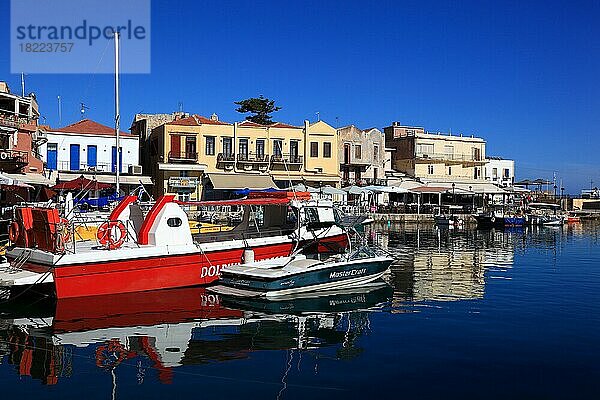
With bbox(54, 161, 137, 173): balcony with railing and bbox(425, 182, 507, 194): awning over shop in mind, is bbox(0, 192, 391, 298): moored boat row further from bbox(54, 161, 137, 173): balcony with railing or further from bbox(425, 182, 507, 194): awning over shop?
bbox(425, 182, 507, 194): awning over shop

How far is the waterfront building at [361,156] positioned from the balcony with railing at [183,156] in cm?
1633

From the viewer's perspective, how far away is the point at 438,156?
6950 centimetres

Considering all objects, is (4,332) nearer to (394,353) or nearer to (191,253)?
(191,253)

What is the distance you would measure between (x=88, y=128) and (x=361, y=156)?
2668 centimetres

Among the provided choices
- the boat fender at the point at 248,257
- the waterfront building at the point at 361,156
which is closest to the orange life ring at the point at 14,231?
the boat fender at the point at 248,257

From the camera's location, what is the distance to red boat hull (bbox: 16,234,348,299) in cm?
1608

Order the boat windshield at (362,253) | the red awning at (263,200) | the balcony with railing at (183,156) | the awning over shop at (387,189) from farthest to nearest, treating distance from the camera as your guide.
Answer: the awning over shop at (387,189)
the balcony with railing at (183,156)
the boat windshield at (362,253)
the red awning at (263,200)

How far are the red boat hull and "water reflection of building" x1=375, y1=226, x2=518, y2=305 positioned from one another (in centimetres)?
532

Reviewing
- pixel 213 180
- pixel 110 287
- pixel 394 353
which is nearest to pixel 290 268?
pixel 110 287

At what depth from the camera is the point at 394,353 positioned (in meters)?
11.7

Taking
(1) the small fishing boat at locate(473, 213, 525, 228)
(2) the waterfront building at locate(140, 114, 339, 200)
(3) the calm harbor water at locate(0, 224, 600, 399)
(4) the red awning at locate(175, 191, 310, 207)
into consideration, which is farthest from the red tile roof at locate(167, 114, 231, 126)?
(3) the calm harbor water at locate(0, 224, 600, 399)

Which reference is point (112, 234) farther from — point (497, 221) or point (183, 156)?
point (497, 221)

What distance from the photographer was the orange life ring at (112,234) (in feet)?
57.8

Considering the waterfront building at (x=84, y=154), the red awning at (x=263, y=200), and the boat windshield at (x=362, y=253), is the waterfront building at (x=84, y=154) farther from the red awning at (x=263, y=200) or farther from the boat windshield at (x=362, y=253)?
the boat windshield at (x=362, y=253)
